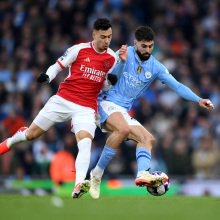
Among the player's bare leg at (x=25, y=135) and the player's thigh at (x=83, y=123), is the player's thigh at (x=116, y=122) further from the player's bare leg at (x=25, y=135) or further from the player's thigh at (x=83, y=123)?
the player's bare leg at (x=25, y=135)

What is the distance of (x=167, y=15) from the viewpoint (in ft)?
59.1

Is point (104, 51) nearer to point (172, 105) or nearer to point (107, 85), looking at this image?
point (107, 85)

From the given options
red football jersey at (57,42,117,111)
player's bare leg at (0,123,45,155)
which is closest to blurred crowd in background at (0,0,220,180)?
player's bare leg at (0,123,45,155)

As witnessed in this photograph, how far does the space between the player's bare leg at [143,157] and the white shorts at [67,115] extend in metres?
0.61

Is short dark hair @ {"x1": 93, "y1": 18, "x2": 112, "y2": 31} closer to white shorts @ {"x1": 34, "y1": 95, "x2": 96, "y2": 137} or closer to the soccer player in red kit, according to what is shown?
the soccer player in red kit

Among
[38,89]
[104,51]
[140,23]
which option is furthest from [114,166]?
[104,51]

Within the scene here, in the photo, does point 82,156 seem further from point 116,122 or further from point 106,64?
point 106,64

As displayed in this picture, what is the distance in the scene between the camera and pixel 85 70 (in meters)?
8.63

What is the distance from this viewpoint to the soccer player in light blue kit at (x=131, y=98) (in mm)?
8609

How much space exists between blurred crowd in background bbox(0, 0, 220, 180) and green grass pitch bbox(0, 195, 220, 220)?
505 cm

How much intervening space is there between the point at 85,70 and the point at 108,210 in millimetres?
1948

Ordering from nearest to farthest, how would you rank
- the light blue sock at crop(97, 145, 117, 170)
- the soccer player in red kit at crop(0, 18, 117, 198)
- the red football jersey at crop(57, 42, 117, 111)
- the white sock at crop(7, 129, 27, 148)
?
the soccer player in red kit at crop(0, 18, 117, 198) < the red football jersey at crop(57, 42, 117, 111) < the light blue sock at crop(97, 145, 117, 170) < the white sock at crop(7, 129, 27, 148)

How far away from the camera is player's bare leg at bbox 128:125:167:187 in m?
8.10

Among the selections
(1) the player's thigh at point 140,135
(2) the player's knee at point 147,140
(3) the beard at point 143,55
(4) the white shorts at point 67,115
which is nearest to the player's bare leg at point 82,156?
(4) the white shorts at point 67,115
